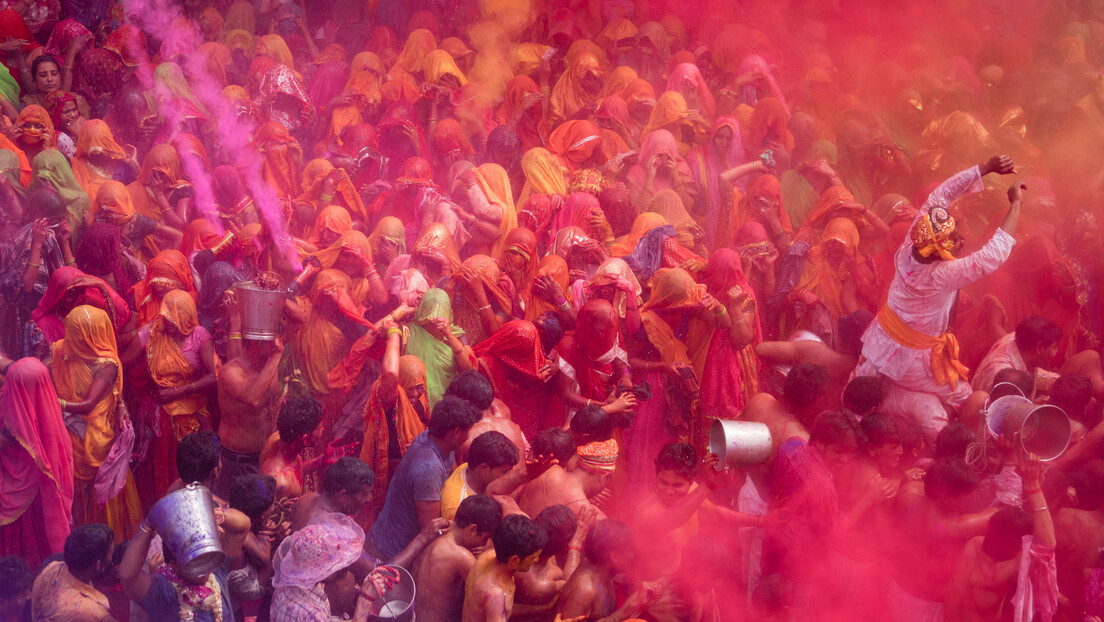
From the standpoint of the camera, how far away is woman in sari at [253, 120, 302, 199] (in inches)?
234

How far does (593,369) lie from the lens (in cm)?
489

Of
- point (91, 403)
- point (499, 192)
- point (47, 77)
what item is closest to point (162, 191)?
point (47, 77)

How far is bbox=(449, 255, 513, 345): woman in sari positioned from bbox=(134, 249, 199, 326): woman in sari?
152cm

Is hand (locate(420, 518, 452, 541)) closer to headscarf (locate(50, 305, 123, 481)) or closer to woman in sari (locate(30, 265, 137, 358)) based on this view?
headscarf (locate(50, 305, 123, 481))

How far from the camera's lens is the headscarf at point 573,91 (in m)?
7.20

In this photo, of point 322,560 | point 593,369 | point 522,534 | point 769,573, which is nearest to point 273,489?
point 322,560

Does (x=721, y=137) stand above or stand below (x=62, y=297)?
above

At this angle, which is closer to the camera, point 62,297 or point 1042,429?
point 1042,429

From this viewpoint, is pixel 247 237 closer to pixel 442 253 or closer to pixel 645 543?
pixel 442 253

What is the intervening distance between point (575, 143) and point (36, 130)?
348 centimetres

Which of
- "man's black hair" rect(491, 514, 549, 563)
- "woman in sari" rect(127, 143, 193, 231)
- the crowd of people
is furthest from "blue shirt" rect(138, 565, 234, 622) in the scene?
"woman in sari" rect(127, 143, 193, 231)

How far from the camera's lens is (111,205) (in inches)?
209

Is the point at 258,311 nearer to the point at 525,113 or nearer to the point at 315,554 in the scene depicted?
the point at 315,554

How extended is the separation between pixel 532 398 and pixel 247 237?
2004 millimetres
